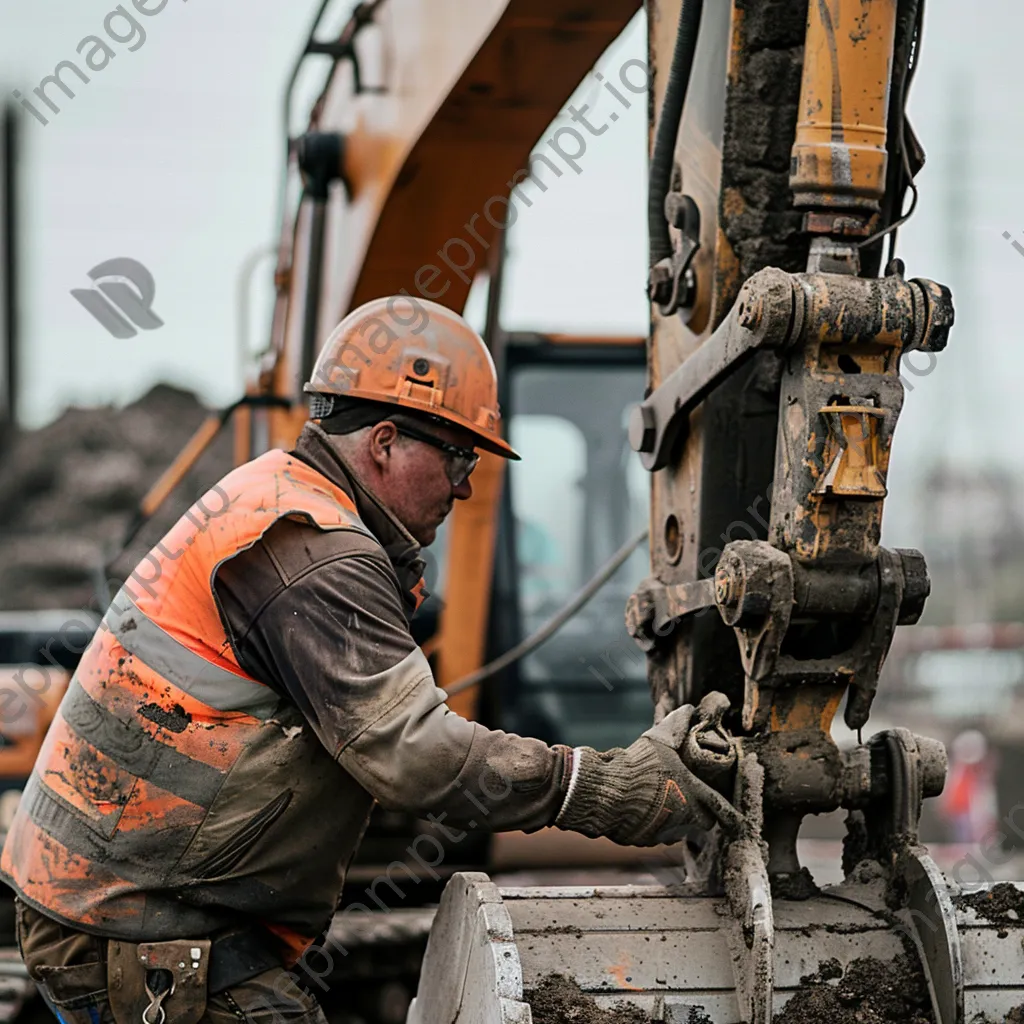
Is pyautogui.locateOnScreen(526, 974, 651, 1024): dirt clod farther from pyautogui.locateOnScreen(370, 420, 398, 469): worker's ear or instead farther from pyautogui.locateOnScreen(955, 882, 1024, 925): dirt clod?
pyautogui.locateOnScreen(370, 420, 398, 469): worker's ear

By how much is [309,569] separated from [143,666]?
14.9 inches

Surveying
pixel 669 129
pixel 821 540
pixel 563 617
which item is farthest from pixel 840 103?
pixel 563 617

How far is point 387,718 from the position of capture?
242 cm

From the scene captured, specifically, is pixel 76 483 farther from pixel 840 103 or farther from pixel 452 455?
pixel 840 103

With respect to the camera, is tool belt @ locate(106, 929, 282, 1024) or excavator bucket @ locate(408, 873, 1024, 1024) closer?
excavator bucket @ locate(408, 873, 1024, 1024)

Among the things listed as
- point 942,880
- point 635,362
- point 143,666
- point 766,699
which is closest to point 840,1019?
point 942,880

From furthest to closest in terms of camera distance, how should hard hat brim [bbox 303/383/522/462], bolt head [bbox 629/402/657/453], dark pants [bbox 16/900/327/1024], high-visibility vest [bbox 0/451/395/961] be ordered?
bolt head [bbox 629/402/657/453], hard hat brim [bbox 303/383/522/462], dark pants [bbox 16/900/327/1024], high-visibility vest [bbox 0/451/395/961]

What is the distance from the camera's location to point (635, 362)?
676 centimetres

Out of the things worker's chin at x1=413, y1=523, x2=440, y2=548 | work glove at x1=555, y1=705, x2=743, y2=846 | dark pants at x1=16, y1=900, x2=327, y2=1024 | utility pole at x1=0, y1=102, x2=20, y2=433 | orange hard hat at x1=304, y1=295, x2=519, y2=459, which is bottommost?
dark pants at x1=16, y1=900, x2=327, y2=1024

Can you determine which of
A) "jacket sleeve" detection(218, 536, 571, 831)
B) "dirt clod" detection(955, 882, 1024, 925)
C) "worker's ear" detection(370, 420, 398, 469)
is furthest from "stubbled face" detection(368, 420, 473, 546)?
"dirt clod" detection(955, 882, 1024, 925)

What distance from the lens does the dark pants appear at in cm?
269

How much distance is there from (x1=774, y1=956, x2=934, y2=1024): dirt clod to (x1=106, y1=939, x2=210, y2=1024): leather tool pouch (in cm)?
102

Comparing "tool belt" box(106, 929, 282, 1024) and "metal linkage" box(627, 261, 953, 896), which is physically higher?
"metal linkage" box(627, 261, 953, 896)

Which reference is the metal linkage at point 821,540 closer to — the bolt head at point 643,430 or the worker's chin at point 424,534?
the bolt head at point 643,430
